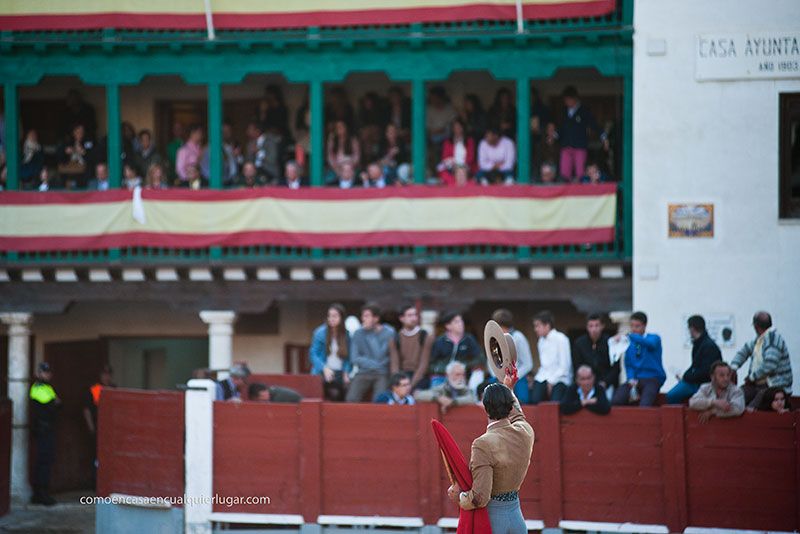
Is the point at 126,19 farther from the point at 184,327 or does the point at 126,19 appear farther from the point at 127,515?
the point at 127,515

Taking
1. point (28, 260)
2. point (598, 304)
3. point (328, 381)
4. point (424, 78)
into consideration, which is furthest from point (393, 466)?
point (28, 260)

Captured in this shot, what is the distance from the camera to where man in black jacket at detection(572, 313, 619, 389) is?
15125mm

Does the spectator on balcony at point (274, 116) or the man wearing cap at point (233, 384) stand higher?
the spectator on balcony at point (274, 116)

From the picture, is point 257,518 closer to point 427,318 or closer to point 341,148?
point 427,318

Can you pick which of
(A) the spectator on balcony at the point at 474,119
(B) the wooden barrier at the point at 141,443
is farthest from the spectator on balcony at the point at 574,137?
(B) the wooden barrier at the point at 141,443

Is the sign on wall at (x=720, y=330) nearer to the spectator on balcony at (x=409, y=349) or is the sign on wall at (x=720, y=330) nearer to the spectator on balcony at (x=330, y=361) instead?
the spectator on balcony at (x=409, y=349)

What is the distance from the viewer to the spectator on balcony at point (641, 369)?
1480 cm

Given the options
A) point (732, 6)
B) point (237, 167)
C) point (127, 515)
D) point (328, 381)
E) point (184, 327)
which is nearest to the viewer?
point (127, 515)

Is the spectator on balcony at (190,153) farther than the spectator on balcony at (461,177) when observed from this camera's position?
Yes

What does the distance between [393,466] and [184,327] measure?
8440 millimetres

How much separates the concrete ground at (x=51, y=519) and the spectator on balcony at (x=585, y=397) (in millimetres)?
6445

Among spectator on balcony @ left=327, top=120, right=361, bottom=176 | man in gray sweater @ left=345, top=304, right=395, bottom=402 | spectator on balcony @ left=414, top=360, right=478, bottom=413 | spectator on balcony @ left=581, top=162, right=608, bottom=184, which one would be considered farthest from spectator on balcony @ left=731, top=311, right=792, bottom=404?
spectator on balcony @ left=327, top=120, right=361, bottom=176

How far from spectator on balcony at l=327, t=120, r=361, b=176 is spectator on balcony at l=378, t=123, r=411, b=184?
15.2 inches

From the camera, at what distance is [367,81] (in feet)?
73.6
